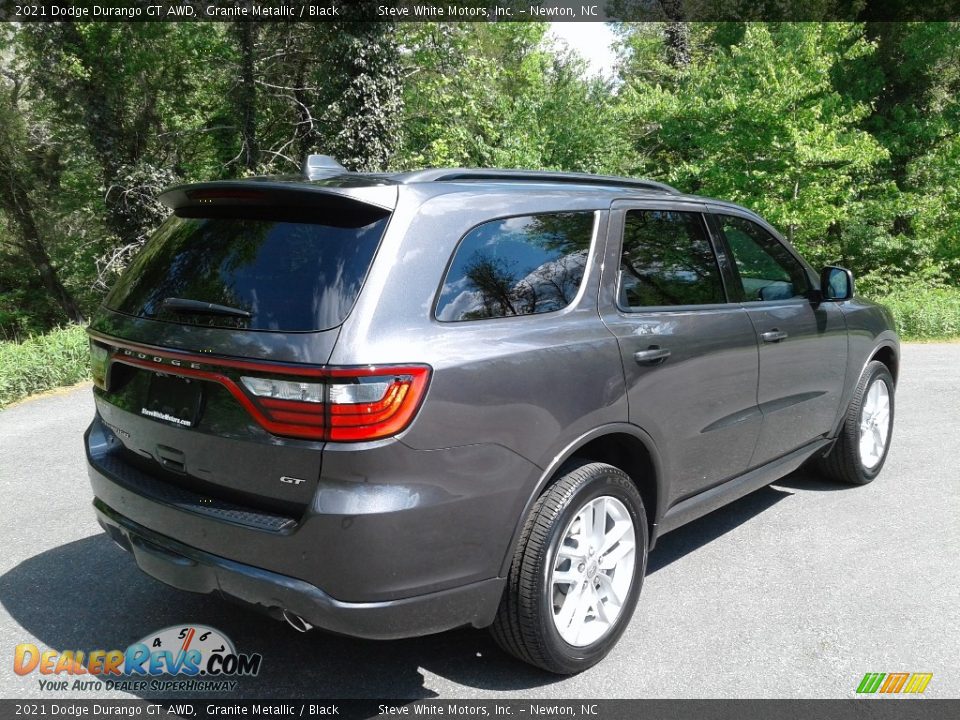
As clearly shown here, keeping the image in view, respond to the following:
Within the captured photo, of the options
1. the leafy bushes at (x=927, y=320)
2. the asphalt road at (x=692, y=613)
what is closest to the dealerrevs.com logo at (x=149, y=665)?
the asphalt road at (x=692, y=613)

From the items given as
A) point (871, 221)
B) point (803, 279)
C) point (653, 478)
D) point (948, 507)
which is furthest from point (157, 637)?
point (871, 221)

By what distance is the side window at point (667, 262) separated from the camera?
137 inches

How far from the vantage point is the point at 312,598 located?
2.49 metres

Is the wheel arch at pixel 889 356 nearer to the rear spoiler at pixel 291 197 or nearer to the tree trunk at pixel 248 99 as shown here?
the rear spoiler at pixel 291 197

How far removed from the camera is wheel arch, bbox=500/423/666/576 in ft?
9.68

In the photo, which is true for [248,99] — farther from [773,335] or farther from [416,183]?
[416,183]

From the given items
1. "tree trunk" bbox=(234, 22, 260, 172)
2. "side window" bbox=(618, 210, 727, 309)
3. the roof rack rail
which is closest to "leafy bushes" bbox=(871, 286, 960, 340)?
"side window" bbox=(618, 210, 727, 309)

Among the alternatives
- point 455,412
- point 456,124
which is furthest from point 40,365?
point 456,124

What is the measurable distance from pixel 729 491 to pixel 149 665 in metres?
2.75

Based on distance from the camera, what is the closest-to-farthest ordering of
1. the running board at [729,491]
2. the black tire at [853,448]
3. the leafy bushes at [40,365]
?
the running board at [729,491] < the black tire at [853,448] < the leafy bushes at [40,365]

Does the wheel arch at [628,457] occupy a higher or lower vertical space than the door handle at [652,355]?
lower

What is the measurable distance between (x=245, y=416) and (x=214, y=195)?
95 centimetres

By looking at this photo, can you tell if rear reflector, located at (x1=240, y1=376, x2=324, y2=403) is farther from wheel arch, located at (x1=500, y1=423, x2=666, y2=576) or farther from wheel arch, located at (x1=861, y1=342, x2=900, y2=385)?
wheel arch, located at (x1=861, y1=342, x2=900, y2=385)

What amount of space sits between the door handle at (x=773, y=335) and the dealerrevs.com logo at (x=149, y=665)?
2855mm
